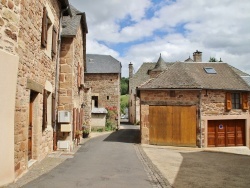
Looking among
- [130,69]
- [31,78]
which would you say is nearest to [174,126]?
[31,78]

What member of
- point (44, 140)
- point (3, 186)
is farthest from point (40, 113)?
point (3, 186)

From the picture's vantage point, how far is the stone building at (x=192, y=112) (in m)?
16.1

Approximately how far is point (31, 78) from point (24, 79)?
706 millimetres

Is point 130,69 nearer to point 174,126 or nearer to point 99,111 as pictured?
point 99,111

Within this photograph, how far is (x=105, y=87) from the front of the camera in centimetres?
2711

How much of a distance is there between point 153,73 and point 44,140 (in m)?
24.7

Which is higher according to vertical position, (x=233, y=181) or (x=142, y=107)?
(x=142, y=107)

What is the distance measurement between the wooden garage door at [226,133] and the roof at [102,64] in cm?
1257

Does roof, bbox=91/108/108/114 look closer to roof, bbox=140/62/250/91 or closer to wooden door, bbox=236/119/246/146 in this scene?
roof, bbox=140/62/250/91

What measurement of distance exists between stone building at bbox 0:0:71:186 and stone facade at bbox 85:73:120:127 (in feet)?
56.8

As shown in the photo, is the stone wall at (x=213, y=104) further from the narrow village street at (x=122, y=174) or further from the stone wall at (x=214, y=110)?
the narrow village street at (x=122, y=174)

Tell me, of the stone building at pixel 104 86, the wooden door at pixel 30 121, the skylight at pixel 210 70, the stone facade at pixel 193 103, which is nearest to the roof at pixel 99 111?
the stone building at pixel 104 86

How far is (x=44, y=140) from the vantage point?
887 centimetres

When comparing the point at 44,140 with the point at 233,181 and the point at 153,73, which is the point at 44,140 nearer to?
the point at 233,181
